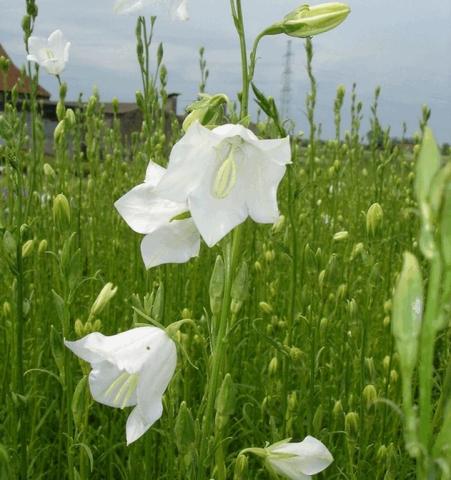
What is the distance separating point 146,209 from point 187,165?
0.46 ft

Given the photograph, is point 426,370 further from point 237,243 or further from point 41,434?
point 41,434

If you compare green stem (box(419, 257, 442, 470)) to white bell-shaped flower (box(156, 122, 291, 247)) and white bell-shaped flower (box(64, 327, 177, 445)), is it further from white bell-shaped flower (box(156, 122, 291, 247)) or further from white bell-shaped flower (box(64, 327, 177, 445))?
white bell-shaped flower (box(64, 327, 177, 445))

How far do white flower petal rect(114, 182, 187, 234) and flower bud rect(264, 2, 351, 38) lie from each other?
0.36 m

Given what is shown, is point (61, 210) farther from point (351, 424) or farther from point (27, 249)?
point (351, 424)

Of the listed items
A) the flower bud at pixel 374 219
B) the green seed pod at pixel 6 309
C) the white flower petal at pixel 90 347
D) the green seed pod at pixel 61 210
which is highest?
the green seed pod at pixel 61 210

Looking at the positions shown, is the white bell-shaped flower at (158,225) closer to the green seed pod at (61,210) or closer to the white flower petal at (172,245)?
the white flower petal at (172,245)

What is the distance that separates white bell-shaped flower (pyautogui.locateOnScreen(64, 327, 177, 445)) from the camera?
3.75 feet

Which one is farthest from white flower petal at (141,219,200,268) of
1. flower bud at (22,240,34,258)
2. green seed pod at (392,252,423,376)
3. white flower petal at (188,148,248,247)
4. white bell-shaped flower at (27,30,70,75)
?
white bell-shaped flower at (27,30,70,75)

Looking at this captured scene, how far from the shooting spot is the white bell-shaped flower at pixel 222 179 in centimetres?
107

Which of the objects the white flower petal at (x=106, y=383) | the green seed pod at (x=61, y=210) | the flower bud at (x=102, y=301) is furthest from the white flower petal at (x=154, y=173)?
the green seed pod at (x=61, y=210)

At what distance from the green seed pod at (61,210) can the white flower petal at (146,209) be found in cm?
65

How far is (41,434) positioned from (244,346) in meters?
0.99

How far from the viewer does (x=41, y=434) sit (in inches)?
109

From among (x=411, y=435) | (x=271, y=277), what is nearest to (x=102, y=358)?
(x=411, y=435)
